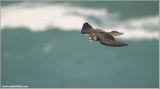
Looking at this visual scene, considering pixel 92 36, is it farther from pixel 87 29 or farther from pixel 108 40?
pixel 87 29

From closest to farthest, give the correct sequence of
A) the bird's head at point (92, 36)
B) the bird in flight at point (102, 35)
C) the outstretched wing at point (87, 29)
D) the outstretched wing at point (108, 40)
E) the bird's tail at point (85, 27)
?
1. the outstretched wing at point (108, 40)
2. the bird in flight at point (102, 35)
3. the bird's head at point (92, 36)
4. the outstretched wing at point (87, 29)
5. the bird's tail at point (85, 27)

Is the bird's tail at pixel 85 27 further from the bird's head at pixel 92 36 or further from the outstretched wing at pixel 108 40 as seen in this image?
the outstretched wing at pixel 108 40

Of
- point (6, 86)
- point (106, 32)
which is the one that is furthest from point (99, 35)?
point (6, 86)

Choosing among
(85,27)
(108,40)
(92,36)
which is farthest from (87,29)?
(108,40)

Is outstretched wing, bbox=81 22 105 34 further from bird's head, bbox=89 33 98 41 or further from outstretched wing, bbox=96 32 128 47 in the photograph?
outstretched wing, bbox=96 32 128 47

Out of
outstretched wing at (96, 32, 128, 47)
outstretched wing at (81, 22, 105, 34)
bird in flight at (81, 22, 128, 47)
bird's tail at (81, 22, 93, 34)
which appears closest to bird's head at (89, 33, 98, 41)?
bird in flight at (81, 22, 128, 47)

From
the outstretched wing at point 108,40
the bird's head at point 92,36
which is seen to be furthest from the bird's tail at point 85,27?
the outstretched wing at point 108,40

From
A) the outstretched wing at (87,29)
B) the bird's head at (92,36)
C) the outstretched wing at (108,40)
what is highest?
the outstretched wing at (87,29)
